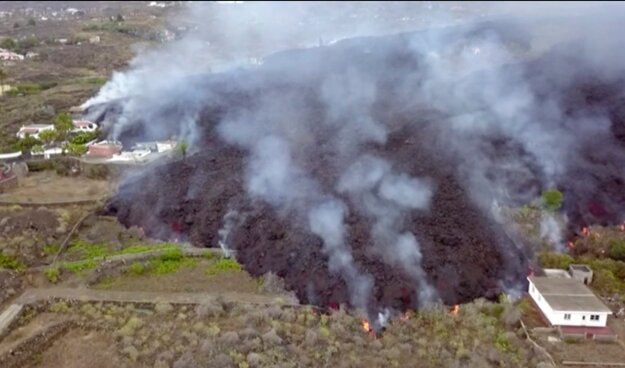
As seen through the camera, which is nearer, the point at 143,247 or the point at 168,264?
the point at 168,264

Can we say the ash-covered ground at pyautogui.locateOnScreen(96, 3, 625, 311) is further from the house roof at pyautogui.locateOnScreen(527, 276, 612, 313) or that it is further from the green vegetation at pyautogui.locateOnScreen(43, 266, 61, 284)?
the green vegetation at pyautogui.locateOnScreen(43, 266, 61, 284)

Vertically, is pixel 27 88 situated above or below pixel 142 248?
below

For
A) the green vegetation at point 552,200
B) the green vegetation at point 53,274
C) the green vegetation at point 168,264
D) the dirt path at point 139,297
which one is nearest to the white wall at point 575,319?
the green vegetation at point 552,200

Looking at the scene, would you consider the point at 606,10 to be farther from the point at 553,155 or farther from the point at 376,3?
the point at 376,3

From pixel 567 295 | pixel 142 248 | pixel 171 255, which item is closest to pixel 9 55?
pixel 142 248

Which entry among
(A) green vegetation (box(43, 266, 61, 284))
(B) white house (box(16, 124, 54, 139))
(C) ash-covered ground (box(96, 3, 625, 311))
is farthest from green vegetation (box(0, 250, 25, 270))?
(B) white house (box(16, 124, 54, 139))

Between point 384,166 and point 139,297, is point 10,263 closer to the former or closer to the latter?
point 139,297

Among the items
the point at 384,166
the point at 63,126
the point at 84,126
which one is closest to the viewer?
the point at 384,166

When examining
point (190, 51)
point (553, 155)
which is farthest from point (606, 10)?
point (190, 51)
